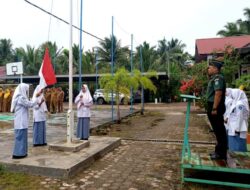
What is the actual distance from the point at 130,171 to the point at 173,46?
35765 millimetres

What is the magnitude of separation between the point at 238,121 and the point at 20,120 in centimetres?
417

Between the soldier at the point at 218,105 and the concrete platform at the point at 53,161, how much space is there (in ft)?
7.75

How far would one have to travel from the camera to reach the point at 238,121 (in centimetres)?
549

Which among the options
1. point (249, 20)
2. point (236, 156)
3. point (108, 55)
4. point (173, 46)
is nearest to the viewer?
point (236, 156)

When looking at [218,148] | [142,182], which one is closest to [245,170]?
[218,148]

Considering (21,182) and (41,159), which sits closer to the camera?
(21,182)

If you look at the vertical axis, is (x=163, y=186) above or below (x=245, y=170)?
below

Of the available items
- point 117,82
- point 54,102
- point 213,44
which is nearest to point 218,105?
point 117,82

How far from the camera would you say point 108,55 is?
32.2m

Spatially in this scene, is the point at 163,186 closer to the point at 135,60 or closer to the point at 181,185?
the point at 181,185

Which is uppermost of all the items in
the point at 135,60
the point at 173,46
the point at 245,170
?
the point at 173,46

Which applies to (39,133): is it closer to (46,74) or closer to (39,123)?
(39,123)

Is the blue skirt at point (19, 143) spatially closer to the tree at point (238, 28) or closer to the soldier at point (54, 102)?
the soldier at point (54, 102)

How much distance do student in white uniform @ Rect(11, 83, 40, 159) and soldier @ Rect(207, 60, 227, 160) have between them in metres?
3.46
